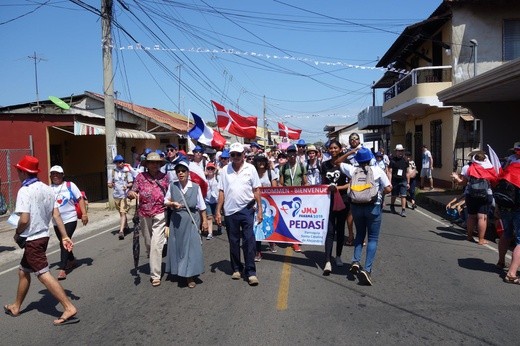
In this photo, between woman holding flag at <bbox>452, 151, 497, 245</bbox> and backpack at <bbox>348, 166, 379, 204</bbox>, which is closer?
backpack at <bbox>348, 166, 379, 204</bbox>

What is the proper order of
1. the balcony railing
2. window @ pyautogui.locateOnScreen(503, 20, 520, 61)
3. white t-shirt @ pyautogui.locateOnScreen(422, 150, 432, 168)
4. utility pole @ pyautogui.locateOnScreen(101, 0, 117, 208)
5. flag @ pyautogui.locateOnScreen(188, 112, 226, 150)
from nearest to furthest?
1. flag @ pyautogui.locateOnScreen(188, 112, 226, 150)
2. utility pole @ pyautogui.locateOnScreen(101, 0, 117, 208)
3. white t-shirt @ pyautogui.locateOnScreen(422, 150, 432, 168)
4. window @ pyautogui.locateOnScreen(503, 20, 520, 61)
5. the balcony railing

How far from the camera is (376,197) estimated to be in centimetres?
597

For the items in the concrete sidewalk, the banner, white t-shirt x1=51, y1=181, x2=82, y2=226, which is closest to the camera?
white t-shirt x1=51, y1=181, x2=82, y2=226

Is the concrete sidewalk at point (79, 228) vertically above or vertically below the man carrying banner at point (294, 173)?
below

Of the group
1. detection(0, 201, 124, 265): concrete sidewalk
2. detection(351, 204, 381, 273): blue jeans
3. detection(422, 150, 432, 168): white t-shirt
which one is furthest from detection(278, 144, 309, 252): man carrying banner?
detection(422, 150, 432, 168): white t-shirt

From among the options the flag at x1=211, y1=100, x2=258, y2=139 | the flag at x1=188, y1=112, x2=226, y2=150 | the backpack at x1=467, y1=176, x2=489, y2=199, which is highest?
the flag at x1=211, y1=100, x2=258, y2=139

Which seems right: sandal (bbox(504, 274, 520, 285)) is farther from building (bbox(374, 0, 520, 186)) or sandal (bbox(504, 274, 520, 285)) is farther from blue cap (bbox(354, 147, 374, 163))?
building (bbox(374, 0, 520, 186))

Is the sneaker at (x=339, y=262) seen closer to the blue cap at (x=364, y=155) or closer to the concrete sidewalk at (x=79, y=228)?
the blue cap at (x=364, y=155)

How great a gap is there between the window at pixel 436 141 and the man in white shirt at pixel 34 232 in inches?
748

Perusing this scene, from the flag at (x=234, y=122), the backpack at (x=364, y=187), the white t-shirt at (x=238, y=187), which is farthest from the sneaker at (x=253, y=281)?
the flag at (x=234, y=122)

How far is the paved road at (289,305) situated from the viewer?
174 inches

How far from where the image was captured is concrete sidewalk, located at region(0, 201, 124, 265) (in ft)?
29.6

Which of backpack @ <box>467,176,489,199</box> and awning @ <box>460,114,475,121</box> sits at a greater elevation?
awning @ <box>460,114,475,121</box>

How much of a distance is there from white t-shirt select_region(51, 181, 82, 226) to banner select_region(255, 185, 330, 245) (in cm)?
278
